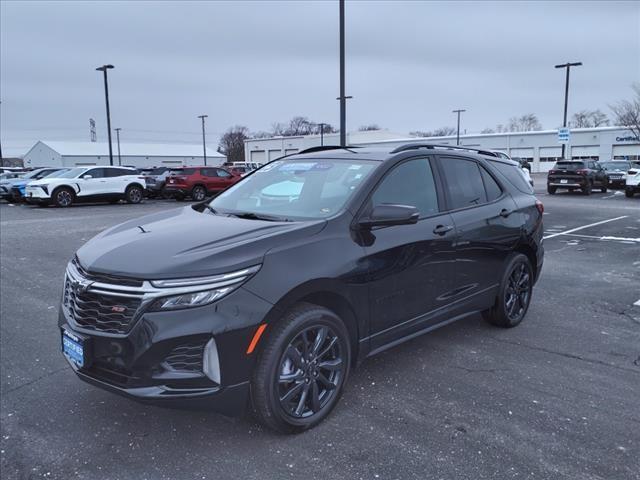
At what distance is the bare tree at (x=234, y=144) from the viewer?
339 ft

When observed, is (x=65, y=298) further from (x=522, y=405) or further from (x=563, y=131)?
(x=563, y=131)

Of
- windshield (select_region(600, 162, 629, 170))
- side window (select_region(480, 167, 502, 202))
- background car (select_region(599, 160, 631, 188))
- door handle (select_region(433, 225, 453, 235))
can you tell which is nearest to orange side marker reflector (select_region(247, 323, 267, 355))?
door handle (select_region(433, 225, 453, 235))

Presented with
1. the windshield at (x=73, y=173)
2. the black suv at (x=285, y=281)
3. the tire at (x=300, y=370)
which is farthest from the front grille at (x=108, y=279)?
the windshield at (x=73, y=173)

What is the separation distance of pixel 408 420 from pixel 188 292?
5.42ft

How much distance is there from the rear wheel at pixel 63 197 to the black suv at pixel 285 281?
18902 millimetres

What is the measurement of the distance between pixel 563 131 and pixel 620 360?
101 feet

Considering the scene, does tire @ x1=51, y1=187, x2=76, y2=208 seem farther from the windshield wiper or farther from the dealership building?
the dealership building

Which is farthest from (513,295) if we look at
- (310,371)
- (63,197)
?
(63,197)

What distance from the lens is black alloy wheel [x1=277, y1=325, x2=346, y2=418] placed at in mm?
3068

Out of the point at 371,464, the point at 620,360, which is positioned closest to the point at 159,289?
the point at 371,464

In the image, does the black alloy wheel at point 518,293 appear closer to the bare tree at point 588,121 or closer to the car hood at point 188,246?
the car hood at point 188,246

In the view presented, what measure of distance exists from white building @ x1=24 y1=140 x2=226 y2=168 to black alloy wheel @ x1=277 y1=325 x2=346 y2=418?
7997 cm

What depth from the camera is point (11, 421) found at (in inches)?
133

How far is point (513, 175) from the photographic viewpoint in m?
5.44
